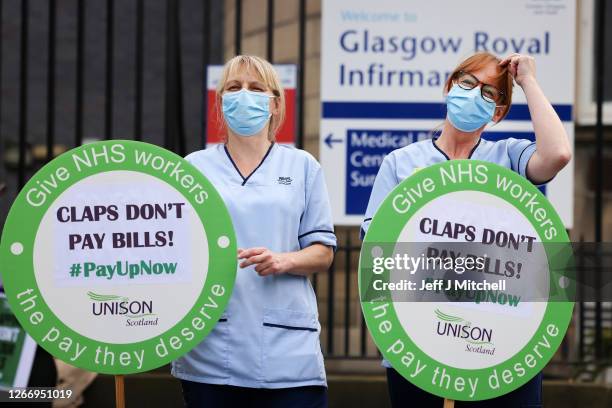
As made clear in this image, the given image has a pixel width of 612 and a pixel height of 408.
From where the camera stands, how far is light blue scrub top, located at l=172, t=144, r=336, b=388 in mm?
3342

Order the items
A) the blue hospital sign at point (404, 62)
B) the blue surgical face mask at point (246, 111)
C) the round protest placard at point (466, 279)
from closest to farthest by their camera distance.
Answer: the round protest placard at point (466, 279) → the blue surgical face mask at point (246, 111) → the blue hospital sign at point (404, 62)

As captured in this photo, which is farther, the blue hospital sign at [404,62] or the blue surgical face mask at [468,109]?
the blue hospital sign at [404,62]

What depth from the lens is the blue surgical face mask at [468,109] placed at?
134 inches

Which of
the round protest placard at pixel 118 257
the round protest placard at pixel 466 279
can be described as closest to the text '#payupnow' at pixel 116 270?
the round protest placard at pixel 118 257

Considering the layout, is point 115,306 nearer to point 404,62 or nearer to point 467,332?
point 467,332

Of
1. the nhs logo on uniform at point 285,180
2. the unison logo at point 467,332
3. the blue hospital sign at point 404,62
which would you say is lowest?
the unison logo at point 467,332

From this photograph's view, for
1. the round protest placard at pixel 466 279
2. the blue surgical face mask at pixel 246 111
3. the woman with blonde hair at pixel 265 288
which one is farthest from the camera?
the blue surgical face mask at pixel 246 111

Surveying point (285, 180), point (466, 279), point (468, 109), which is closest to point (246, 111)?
point (285, 180)

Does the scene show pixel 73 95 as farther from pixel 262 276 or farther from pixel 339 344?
pixel 262 276

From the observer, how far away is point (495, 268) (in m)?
3.26

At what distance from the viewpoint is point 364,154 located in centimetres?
615

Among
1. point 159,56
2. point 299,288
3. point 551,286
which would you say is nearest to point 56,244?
point 299,288

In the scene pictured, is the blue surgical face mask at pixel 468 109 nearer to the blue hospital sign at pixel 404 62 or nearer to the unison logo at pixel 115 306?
the unison logo at pixel 115 306

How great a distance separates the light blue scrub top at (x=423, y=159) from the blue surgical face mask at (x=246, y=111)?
1.29 feet
